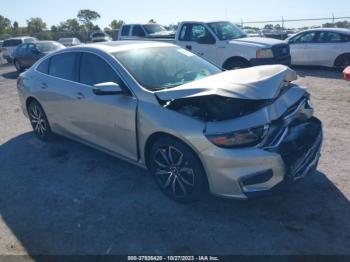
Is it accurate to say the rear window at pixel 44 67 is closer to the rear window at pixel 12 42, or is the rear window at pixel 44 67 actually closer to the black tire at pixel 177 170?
the black tire at pixel 177 170

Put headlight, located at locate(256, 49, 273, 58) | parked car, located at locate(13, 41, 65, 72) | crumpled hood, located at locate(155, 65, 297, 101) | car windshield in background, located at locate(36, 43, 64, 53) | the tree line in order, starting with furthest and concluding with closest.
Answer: the tree line, car windshield in background, located at locate(36, 43, 64, 53), parked car, located at locate(13, 41, 65, 72), headlight, located at locate(256, 49, 273, 58), crumpled hood, located at locate(155, 65, 297, 101)

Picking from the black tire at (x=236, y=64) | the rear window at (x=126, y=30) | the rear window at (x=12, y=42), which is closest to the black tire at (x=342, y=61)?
the black tire at (x=236, y=64)

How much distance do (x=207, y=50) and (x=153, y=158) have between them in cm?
754

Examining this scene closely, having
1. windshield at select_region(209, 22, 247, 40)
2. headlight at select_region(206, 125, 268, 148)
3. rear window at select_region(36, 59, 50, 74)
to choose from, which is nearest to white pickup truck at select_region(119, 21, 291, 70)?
windshield at select_region(209, 22, 247, 40)

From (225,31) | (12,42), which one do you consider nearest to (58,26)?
(12,42)

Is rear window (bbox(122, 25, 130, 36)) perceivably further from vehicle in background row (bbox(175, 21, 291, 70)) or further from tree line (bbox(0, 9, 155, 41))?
tree line (bbox(0, 9, 155, 41))

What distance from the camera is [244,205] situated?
4027 mm

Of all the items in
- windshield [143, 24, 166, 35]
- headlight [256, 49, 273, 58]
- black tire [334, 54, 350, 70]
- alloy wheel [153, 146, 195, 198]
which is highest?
windshield [143, 24, 166, 35]

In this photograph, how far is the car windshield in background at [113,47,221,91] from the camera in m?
4.43

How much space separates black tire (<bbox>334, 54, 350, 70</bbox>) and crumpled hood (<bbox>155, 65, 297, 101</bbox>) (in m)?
8.83

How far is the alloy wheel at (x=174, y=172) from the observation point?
12.7ft

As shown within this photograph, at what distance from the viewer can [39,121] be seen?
20.6 ft

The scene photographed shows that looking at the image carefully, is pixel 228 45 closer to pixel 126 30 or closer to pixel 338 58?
pixel 338 58

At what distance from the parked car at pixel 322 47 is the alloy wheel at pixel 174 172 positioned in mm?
9875
